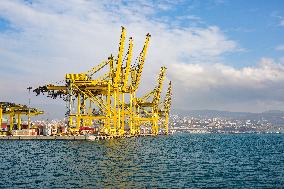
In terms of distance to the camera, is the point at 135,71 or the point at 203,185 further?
the point at 135,71

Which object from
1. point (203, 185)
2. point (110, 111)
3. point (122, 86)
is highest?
point (122, 86)

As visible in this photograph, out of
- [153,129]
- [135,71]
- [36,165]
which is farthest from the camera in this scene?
[153,129]

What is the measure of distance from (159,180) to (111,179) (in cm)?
377

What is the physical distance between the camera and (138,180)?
31.4 meters

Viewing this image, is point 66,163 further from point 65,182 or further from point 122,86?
point 122,86

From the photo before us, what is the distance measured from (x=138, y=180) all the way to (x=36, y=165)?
15.4m

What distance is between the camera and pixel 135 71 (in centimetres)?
12369

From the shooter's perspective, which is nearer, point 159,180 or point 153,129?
point 159,180

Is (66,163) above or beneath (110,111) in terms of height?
beneath

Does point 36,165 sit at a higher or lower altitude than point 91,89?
lower

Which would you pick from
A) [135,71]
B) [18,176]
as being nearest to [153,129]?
[135,71]

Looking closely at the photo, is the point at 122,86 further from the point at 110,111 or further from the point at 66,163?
the point at 66,163

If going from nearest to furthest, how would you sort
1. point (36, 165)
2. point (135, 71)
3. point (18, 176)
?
point (18, 176) < point (36, 165) < point (135, 71)

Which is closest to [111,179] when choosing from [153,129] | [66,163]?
[66,163]
